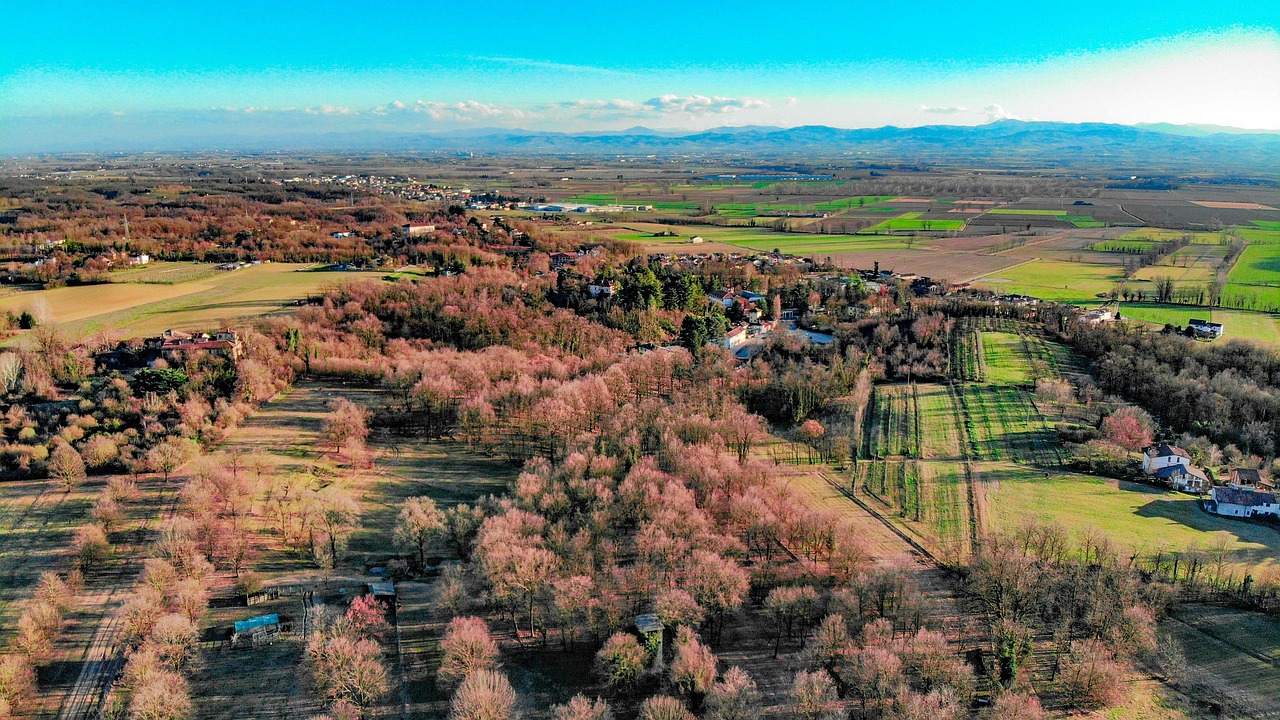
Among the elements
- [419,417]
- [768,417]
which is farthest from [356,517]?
[768,417]

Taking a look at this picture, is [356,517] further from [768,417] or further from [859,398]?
[859,398]

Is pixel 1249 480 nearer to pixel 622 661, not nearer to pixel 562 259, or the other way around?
pixel 622 661

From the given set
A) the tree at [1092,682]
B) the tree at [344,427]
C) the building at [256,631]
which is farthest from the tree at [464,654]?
the tree at [344,427]

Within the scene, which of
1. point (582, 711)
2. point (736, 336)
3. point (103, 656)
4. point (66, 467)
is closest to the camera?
point (582, 711)

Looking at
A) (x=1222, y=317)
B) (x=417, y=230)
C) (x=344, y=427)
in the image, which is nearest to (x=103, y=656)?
(x=344, y=427)

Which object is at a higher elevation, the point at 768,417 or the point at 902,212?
the point at 902,212

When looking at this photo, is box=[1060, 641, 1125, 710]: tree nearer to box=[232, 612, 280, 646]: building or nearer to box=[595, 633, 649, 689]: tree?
box=[595, 633, 649, 689]: tree
